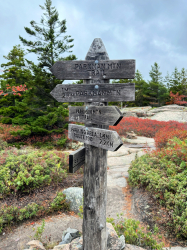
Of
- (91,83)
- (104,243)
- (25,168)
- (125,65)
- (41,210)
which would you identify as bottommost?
(41,210)

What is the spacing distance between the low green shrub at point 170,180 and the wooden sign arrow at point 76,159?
2470 millimetres

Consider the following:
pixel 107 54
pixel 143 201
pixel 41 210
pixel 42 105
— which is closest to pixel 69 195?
pixel 41 210

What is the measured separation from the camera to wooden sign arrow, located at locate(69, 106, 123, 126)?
193 cm

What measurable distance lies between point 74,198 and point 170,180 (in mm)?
2543

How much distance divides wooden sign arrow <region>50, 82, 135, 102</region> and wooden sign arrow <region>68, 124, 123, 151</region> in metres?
0.41

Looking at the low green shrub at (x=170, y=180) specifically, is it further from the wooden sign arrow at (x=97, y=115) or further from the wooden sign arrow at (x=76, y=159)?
the wooden sign arrow at (x=97, y=115)

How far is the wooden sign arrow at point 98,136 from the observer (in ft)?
6.05

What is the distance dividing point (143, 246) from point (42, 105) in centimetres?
905

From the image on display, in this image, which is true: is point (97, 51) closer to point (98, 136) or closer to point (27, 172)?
point (98, 136)

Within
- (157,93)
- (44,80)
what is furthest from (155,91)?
(44,80)

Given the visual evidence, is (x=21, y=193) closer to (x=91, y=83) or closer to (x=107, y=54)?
(x=91, y=83)

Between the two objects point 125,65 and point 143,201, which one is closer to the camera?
Answer: point 125,65

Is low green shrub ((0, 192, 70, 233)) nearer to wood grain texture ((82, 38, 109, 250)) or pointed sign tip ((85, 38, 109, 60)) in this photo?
wood grain texture ((82, 38, 109, 250))

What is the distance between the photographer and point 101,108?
2.07m
